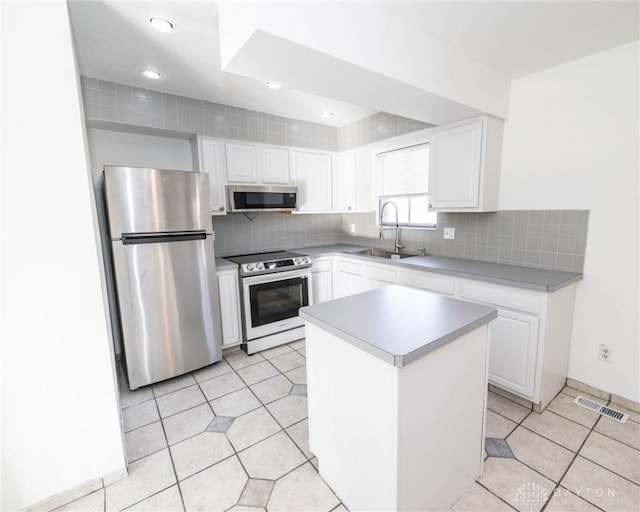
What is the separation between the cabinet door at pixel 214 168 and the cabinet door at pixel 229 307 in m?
0.70

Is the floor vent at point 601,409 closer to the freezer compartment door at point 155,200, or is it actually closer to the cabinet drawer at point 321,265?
the cabinet drawer at point 321,265

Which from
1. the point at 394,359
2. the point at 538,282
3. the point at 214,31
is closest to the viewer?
the point at 394,359

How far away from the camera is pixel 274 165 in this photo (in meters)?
3.49

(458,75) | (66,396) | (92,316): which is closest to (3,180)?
(92,316)

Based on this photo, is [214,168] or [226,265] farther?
[214,168]

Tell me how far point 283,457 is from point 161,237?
70.6 inches

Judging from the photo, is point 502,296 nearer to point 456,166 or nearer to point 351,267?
point 456,166

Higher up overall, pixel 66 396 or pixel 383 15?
pixel 383 15

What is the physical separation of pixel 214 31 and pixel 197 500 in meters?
2.59

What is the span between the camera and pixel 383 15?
170cm

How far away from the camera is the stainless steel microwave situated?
10.2 feet

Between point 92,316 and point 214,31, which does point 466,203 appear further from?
point 92,316

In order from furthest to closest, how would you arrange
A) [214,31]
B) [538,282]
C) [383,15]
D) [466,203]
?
[466,203] < [538,282] < [214,31] < [383,15]

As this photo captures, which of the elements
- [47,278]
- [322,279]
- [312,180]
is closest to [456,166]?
[312,180]
